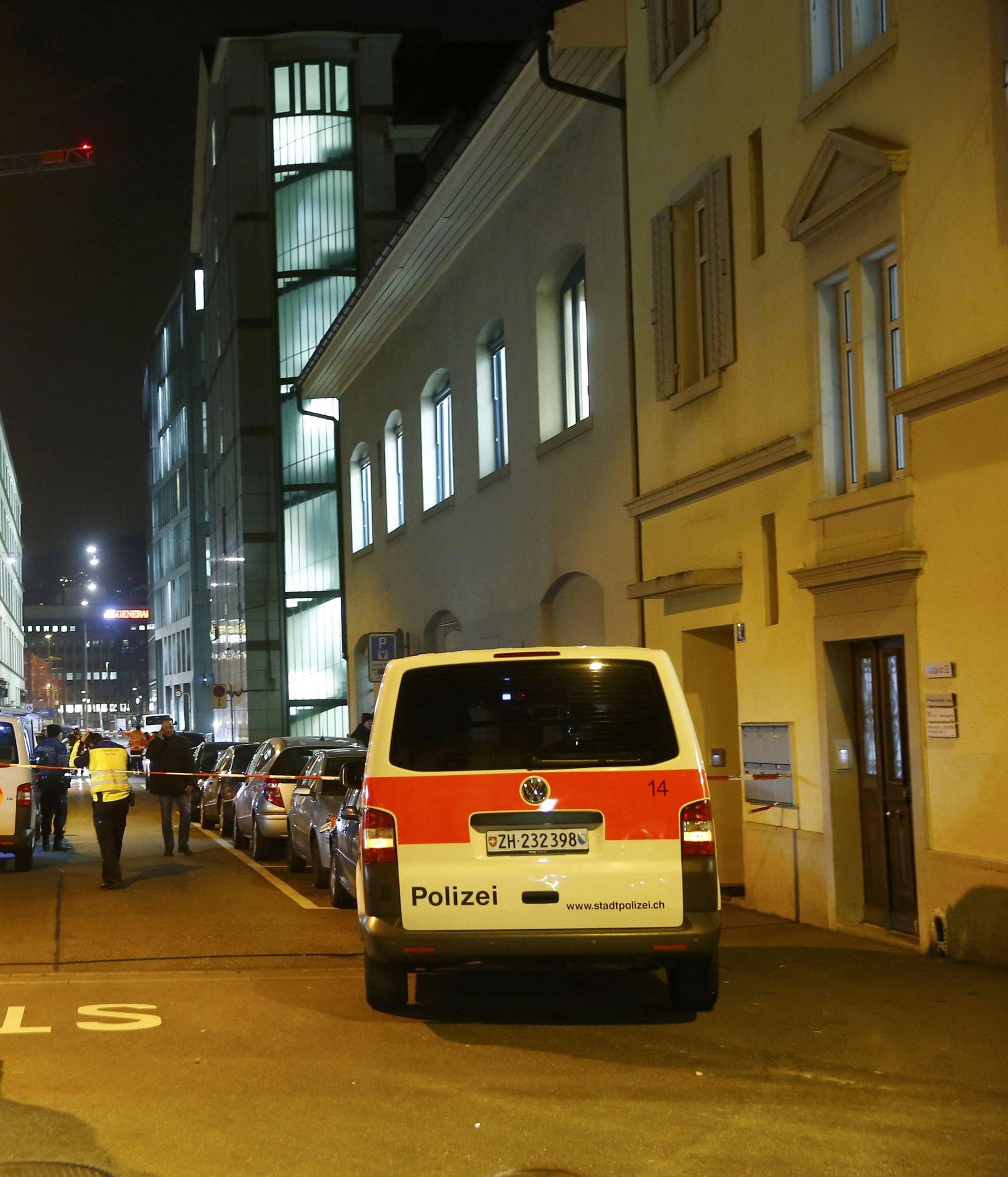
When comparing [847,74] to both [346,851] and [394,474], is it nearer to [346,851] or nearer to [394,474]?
[346,851]

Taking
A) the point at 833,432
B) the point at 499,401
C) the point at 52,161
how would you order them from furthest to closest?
the point at 52,161 → the point at 499,401 → the point at 833,432

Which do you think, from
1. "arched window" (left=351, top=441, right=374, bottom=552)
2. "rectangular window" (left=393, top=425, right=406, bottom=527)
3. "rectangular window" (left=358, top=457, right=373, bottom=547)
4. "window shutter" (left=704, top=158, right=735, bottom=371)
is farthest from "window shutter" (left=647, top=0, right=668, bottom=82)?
"rectangular window" (left=358, top=457, right=373, bottom=547)

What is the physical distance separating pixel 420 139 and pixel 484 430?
28301 mm

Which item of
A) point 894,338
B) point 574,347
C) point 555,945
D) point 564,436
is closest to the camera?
point 555,945

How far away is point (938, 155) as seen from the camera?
10.6m

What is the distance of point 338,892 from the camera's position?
14.0 meters

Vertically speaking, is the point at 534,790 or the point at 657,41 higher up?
the point at 657,41

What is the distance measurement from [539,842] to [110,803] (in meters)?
9.03

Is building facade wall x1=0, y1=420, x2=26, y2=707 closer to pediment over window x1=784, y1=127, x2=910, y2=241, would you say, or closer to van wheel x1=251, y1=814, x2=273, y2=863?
van wheel x1=251, y1=814, x2=273, y2=863

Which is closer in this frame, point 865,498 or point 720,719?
point 865,498

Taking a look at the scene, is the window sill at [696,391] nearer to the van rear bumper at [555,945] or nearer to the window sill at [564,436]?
the window sill at [564,436]

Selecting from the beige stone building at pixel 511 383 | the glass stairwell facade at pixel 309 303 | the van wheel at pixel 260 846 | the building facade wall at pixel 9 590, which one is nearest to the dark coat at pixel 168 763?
the van wheel at pixel 260 846

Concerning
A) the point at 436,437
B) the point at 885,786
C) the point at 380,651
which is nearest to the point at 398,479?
the point at 436,437

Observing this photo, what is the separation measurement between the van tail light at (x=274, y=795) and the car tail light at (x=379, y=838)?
1138 cm
